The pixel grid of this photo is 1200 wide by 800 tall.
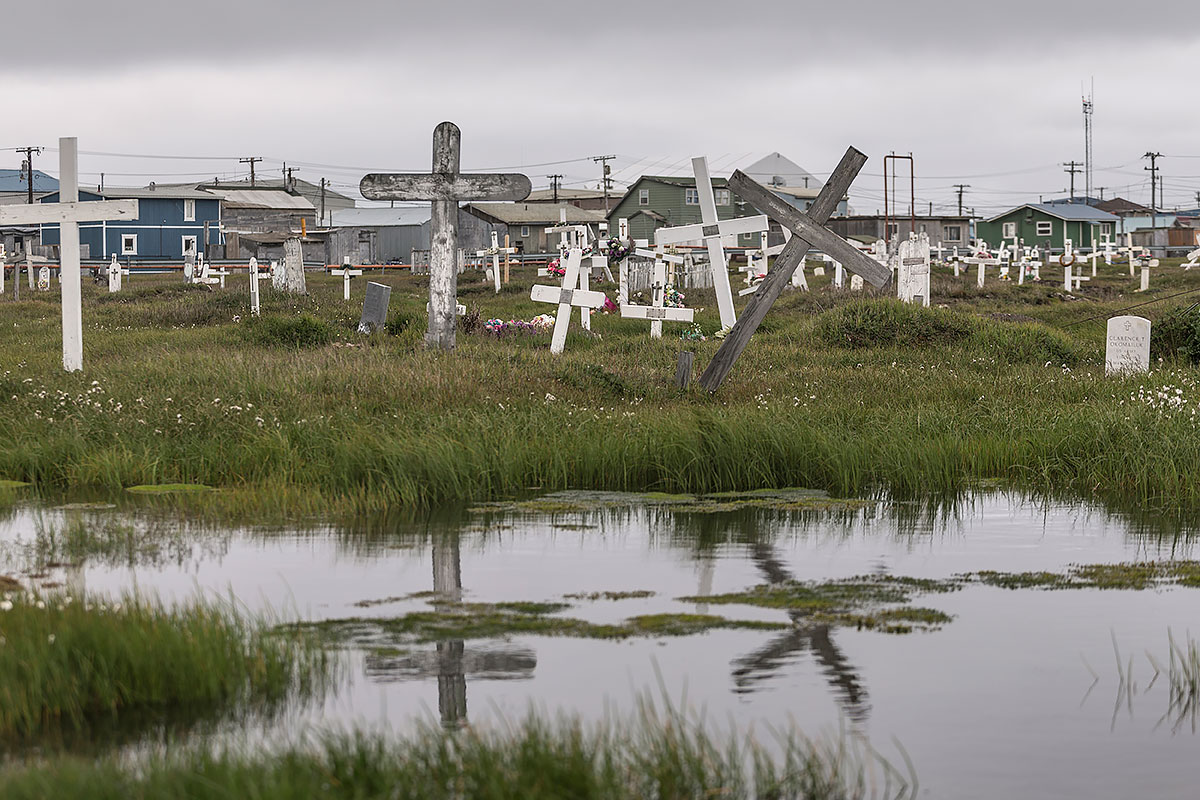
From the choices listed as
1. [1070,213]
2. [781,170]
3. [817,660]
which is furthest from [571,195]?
[817,660]

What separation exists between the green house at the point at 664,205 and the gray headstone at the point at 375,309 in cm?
6829

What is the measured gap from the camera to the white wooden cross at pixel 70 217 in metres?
16.3

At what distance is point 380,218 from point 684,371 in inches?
2996

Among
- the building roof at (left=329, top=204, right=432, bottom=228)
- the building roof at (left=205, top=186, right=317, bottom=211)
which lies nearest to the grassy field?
the building roof at (left=329, top=204, right=432, bottom=228)

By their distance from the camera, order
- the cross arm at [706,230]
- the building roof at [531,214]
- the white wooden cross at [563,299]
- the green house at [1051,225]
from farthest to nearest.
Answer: the green house at [1051,225], the building roof at [531,214], the cross arm at [706,230], the white wooden cross at [563,299]

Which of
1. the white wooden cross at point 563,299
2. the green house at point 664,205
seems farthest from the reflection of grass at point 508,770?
the green house at point 664,205

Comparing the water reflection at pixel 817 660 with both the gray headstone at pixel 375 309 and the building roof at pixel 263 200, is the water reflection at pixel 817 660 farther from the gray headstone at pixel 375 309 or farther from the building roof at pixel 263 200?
the building roof at pixel 263 200

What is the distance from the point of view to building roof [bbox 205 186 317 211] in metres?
91.7

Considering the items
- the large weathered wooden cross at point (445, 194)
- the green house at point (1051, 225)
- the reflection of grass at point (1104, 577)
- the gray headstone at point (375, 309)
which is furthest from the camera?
the green house at point (1051, 225)

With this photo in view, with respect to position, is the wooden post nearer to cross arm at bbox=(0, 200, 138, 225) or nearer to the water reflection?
cross arm at bbox=(0, 200, 138, 225)

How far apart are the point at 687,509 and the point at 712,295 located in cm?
2879

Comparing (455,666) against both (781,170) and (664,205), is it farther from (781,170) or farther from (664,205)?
(781,170)

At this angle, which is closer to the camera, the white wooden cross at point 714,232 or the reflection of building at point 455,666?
the reflection of building at point 455,666

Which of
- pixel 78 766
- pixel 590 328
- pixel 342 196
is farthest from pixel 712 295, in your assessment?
pixel 342 196
